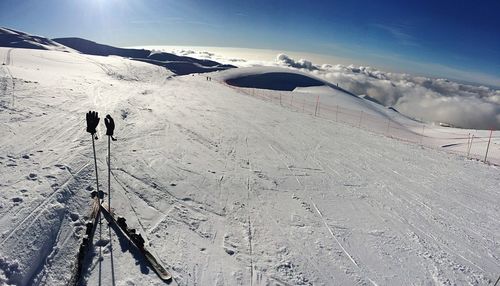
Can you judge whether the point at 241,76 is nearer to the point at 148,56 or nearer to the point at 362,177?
the point at 362,177

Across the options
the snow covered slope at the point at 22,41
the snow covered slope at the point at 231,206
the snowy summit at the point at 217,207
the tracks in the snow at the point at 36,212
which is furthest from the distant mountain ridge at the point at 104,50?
the tracks in the snow at the point at 36,212

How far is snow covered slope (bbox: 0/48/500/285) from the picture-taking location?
6.36 m

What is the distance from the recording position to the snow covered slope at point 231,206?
6.36 m

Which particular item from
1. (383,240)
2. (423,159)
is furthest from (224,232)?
(423,159)

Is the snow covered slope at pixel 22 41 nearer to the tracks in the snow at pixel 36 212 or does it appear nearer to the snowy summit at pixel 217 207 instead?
the snowy summit at pixel 217 207

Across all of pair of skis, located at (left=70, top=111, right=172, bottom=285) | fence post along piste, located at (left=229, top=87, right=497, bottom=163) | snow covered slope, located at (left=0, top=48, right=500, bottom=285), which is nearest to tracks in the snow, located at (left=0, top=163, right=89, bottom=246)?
snow covered slope, located at (left=0, top=48, right=500, bottom=285)

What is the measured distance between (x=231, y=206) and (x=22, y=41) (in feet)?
504

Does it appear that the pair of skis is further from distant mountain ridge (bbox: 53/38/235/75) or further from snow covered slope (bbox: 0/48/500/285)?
distant mountain ridge (bbox: 53/38/235/75)

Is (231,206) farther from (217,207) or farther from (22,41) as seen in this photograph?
(22,41)

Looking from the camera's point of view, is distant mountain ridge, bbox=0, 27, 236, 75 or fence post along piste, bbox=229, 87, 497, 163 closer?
fence post along piste, bbox=229, 87, 497, 163

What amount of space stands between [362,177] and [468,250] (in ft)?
16.5

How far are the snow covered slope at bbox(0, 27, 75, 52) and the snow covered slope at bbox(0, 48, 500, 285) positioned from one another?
12947 cm

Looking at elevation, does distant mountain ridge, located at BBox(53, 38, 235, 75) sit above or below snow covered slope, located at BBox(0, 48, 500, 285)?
above

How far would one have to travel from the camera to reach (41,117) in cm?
1364
